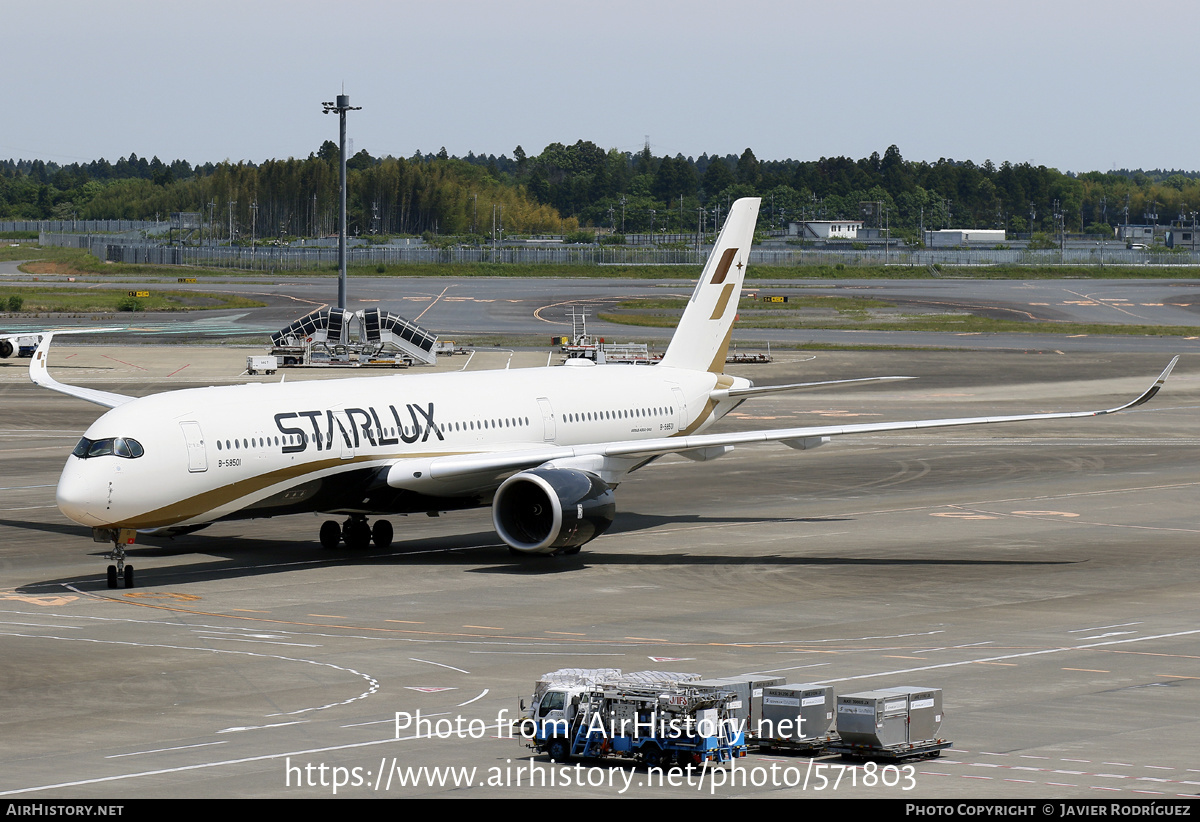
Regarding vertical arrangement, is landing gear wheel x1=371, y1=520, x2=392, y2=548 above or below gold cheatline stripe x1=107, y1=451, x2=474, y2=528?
below

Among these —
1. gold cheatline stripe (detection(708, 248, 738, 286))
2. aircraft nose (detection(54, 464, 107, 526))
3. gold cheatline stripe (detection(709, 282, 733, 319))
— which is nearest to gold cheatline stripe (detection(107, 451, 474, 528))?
aircraft nose (detection(54, 464, 107, 526))

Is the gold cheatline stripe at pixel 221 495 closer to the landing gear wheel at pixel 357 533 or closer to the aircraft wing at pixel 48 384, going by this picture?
the landing gear wheel at pixel 357 533

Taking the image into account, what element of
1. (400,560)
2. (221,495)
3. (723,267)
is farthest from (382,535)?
(723,267)

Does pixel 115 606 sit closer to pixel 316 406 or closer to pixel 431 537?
pixel 316 406

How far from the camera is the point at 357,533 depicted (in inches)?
1630

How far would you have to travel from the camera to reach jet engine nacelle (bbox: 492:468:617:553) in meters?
36.9

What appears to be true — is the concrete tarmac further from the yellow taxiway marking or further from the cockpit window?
the cockpit window

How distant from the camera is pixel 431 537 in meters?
43.9

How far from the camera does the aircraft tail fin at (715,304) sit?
160 ft

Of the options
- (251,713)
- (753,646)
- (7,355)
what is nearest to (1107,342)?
(7,355)

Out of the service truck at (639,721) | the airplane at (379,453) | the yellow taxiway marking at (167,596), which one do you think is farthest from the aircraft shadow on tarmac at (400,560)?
the service truck at (639,721)

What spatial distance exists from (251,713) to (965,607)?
16356mm

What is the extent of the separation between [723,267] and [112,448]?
2119 cm

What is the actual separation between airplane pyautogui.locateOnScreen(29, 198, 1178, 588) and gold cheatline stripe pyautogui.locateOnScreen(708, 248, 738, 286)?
5.22m
